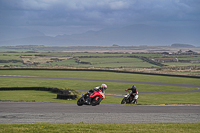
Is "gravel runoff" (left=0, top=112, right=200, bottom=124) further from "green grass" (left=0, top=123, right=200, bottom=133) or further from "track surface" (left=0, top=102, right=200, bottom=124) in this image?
"green grass" (left=0, top=123, right=200, bottom=133)

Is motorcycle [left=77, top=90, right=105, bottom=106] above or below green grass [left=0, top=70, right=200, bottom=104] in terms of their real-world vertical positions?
above

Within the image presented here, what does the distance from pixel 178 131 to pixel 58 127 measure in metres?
6.09

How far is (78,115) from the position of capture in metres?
18.9

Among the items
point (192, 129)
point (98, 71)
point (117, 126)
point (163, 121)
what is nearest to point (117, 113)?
point (163, 121)

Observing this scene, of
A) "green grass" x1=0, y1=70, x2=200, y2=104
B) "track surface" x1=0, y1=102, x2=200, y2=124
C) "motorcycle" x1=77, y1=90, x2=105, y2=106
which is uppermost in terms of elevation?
"motorcycle" x1=77, y1=90, x2=105, y2=106

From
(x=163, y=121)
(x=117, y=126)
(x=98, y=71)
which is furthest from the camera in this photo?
(x=98, y=71)

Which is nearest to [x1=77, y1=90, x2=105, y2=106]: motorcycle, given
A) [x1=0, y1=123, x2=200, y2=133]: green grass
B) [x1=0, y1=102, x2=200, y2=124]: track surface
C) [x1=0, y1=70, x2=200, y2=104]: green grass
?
[x1=0, y1=102, x2=200, y2=124]: track surface

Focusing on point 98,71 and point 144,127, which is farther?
point 98,71

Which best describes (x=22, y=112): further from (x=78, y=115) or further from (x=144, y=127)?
(x=144, y=127)

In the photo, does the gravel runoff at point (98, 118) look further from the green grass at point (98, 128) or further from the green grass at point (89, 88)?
the green grass at point (89, 88)

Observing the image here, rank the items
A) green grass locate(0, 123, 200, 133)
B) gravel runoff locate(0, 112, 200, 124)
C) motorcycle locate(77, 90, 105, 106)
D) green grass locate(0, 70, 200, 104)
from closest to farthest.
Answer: green grass locate(0, 123, 200, 133) < gravel runoff locate(0, 112, 200, 124) < motorcycle locate(77, 90, 105, 106) < green grass locate(0, 70, 200, 104)

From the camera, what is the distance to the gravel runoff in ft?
55.9

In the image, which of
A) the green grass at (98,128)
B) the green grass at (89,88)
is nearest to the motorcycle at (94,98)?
the green grass at (98,128)

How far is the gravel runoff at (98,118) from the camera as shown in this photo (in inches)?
671
